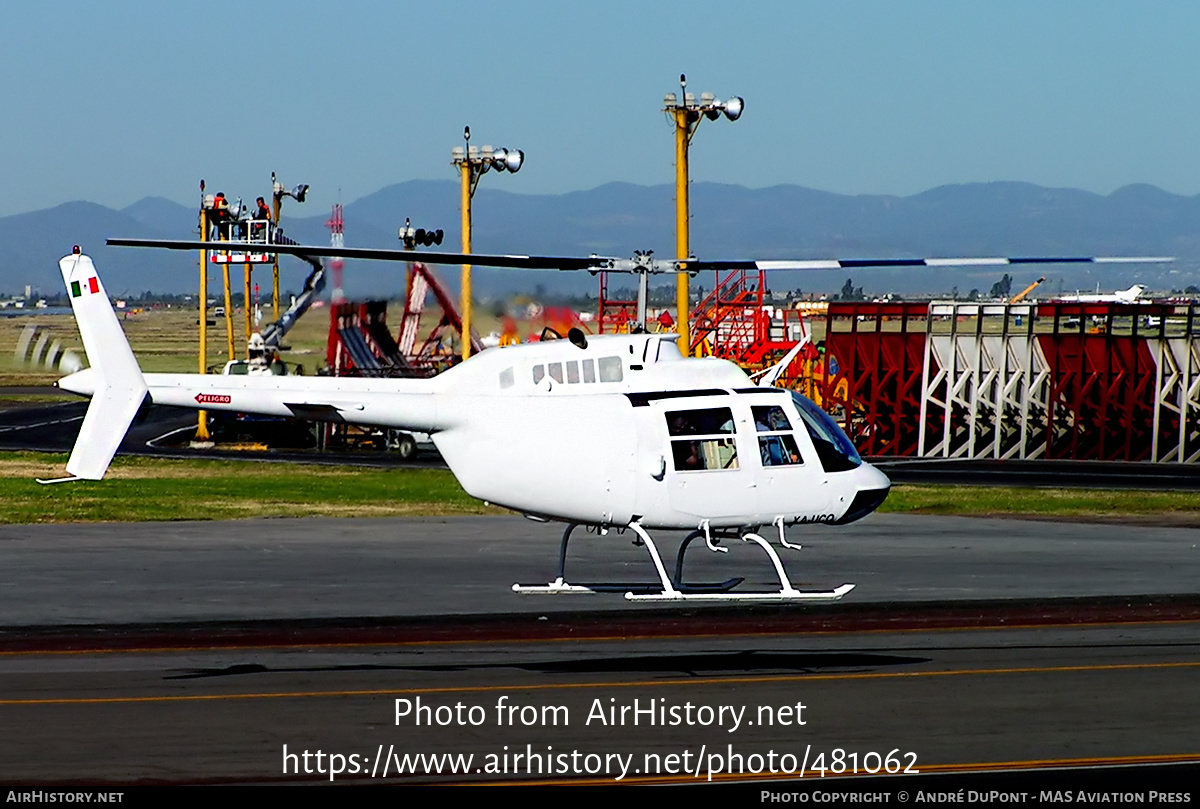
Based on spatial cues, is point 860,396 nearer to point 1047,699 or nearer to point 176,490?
point 176,490

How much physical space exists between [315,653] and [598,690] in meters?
3.29

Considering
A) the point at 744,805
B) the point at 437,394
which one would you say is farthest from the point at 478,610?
the point at 744,805

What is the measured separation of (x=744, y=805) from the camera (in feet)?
32.6

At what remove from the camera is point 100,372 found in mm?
17078

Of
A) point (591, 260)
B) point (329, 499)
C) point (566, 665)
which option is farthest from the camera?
point (329, 499)

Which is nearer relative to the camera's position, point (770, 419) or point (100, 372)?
point (100, 372)

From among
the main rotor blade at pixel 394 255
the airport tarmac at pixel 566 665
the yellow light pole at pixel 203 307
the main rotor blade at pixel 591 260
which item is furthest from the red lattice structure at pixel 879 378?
the main rotor blade at pixel 394 255

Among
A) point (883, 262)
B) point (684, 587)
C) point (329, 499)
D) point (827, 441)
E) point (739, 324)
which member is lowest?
point (329, 499)

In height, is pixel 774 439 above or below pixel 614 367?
below

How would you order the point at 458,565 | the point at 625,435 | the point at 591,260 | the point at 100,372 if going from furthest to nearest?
1. the point at 458,565
2. the point at 625,435
3. the point at 591,260
4. the point at 100,372

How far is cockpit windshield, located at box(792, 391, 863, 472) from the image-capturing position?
58.8 ft

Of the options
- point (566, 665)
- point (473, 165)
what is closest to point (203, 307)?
point (473, 165)

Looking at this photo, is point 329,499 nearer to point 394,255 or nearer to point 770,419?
point 770,419

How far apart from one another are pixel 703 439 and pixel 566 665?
4.12 meters
